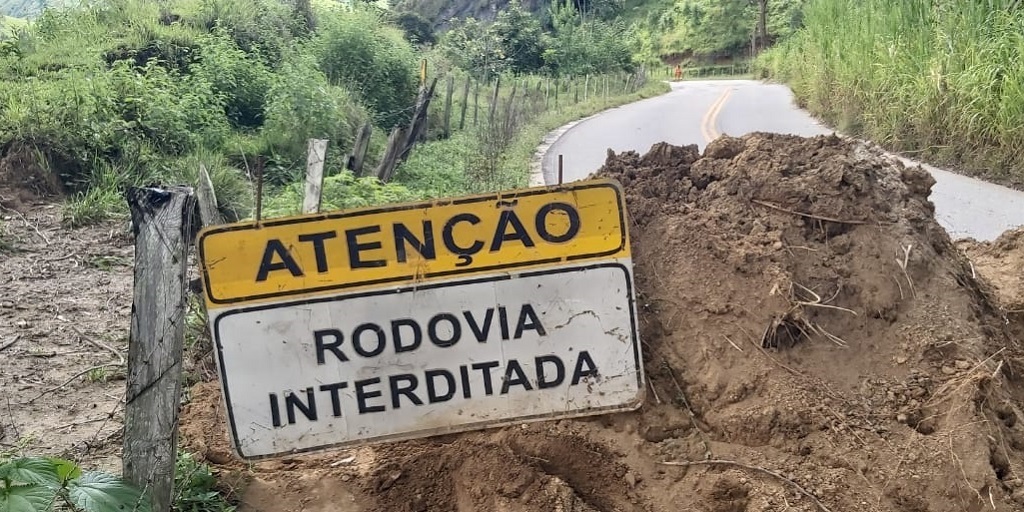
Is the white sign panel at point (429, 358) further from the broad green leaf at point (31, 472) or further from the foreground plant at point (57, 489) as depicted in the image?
the broad green leaf at point (31, 472)

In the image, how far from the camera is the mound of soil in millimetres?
2418

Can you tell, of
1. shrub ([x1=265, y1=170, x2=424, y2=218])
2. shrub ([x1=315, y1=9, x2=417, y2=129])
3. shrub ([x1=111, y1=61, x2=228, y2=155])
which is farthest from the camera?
shrub ([x1=315, y1=9, x2=417, y2=129])

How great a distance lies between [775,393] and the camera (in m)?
2.67

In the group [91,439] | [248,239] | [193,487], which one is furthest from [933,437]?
[91,439]

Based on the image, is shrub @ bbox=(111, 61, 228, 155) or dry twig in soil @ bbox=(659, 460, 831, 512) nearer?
dry twig in soil @ bbox=(659, 460, 831, 512)

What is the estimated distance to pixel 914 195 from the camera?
3559 millimetres

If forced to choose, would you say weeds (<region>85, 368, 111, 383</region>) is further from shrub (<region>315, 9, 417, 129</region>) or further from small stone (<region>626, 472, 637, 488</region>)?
shrub (<region>315, 9, 417, 129</region>)

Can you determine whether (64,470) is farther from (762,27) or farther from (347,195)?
(762,27)

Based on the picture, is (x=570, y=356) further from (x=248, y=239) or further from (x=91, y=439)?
(x=91, y=439)

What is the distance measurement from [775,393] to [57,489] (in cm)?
227

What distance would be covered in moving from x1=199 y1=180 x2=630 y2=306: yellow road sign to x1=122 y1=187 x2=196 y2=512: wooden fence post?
10.0 inches

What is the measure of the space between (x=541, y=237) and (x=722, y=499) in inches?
43.8

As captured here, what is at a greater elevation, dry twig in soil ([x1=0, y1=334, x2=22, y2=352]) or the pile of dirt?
the pile of dirt

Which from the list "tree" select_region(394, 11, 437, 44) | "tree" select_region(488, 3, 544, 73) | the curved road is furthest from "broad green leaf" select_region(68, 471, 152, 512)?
"tree" select_region(488, 3, 544, 73)
